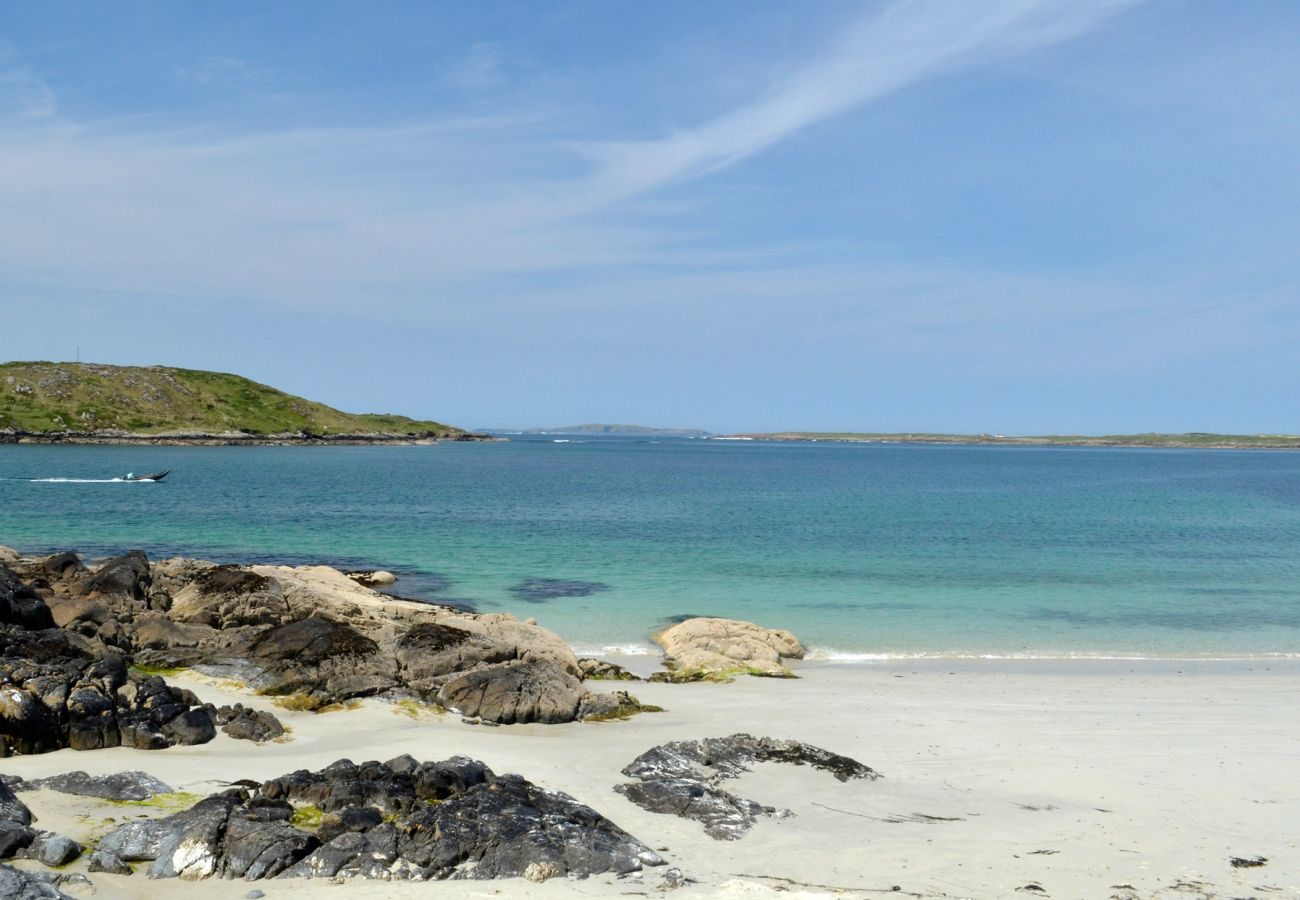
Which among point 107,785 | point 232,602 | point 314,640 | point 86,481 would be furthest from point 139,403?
point 107,785

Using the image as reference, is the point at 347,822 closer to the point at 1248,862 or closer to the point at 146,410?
the point at 1248,862

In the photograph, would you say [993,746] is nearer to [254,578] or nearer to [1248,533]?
[254,578]

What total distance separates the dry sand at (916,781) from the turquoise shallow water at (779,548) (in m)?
6.93

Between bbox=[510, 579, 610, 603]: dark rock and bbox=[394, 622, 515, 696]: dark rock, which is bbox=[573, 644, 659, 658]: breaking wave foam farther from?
bbox=[510, 579, 610, 603]: dark rock

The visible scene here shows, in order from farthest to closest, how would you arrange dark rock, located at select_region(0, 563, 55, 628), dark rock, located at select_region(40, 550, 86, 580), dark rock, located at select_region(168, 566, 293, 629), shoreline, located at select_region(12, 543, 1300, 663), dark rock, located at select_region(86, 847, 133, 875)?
dark rock, located at select_region(40, 550, 86, 580), shoreline, located at select_region(12, 543, 1300, 663), dark rock, located at select_region(168, 566, 293, 629), dark rock, located at select_region(0, 563, 55, 628), dark rock, located at select_region(86, 847, 133, 875)

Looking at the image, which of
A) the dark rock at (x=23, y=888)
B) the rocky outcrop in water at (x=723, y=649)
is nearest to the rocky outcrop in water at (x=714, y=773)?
the dark rock at (x=23, y=888)

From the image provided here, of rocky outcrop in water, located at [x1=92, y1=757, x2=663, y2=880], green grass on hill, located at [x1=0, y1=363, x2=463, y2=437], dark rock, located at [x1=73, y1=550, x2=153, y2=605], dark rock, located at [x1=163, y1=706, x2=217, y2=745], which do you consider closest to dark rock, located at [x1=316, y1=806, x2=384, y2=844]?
rocky outcrop in water, located at [x1=92, y1=757, x2=663, y2=880]

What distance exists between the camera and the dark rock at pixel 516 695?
16812 mm

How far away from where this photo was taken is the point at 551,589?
33.6 m

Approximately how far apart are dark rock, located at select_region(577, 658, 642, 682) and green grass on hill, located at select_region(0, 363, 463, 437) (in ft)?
473

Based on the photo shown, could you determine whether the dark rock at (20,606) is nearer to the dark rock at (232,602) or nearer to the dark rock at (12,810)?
the dark rock at (232,602)

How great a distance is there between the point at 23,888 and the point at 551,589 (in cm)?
2548

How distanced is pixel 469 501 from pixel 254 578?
46.0m

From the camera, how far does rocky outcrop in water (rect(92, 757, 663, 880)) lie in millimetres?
9719
